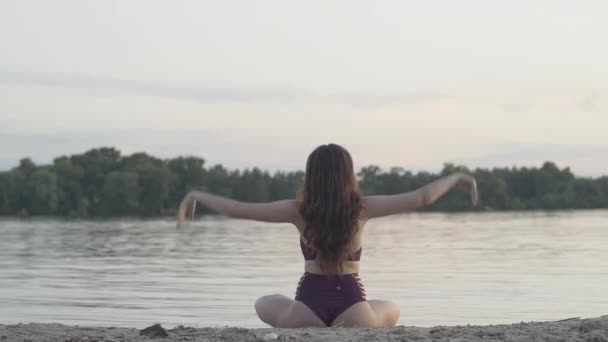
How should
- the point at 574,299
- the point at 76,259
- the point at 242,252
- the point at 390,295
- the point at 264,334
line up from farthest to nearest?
the point at 242,252
the point at 76,259
the point at 390,295
the point at 574,299
the point at 264,334

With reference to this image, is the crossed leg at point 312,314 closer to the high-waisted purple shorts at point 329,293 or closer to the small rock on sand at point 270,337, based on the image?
the high-waisted purple shorts at point 329,293

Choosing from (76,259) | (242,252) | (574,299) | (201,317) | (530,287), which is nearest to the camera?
(201,317)

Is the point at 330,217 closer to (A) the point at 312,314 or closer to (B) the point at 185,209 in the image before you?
(A) the point at 312,314

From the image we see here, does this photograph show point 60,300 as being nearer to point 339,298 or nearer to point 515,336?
point 339,298

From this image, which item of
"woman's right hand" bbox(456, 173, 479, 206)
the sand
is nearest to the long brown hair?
the sand

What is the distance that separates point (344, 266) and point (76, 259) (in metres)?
16.6

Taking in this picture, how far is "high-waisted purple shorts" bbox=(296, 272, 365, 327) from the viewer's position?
643 cm

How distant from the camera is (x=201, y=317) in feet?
35.9

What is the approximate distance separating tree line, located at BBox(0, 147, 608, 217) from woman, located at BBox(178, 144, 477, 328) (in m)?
67.6

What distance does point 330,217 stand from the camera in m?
6.25

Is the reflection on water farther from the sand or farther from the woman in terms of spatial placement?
the woman

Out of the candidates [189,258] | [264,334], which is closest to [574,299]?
[264,334]

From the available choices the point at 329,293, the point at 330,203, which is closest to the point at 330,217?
the point at 330,203

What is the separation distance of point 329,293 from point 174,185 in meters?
80.0
